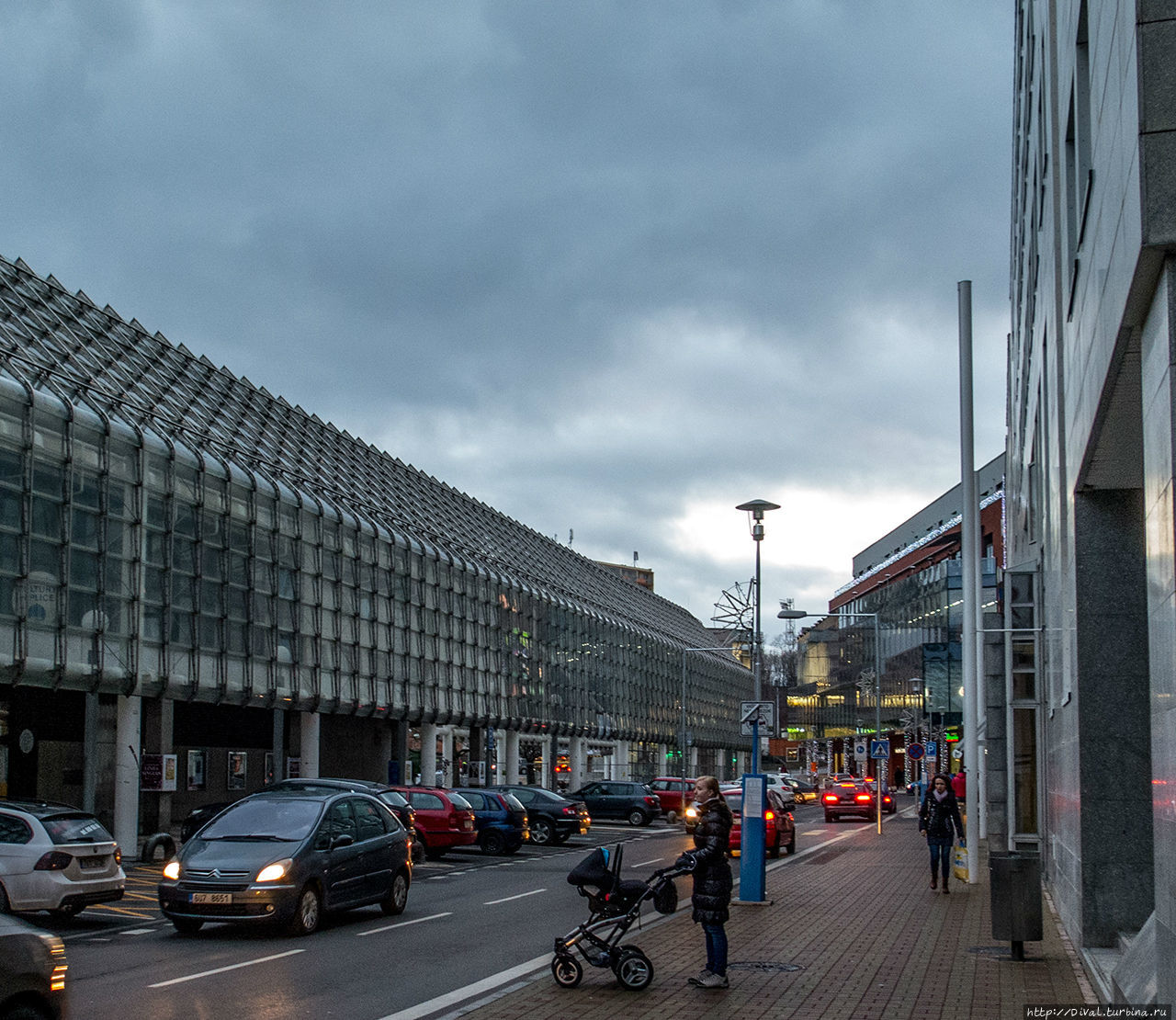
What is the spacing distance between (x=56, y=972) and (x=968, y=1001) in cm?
708

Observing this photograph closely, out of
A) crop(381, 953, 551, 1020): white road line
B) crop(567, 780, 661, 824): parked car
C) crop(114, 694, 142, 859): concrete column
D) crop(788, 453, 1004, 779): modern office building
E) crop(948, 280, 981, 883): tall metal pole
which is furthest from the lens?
crop(788, 453, 1004, 779): modern office building

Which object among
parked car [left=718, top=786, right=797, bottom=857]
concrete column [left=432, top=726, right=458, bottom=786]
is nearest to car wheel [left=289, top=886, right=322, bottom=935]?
parked car [left=718, top=786, right=797, bottom=857]

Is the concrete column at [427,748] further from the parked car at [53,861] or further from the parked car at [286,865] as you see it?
the parked car at [53,861]

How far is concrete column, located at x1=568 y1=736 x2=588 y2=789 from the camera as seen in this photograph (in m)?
69.3

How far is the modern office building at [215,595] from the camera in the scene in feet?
101

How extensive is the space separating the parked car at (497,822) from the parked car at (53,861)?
15.2m

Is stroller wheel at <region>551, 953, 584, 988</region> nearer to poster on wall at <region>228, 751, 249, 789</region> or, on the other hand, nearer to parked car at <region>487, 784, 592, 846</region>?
parked car at <region>487, 784, 592, 846</region>

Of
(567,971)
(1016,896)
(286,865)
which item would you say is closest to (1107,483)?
(1016,896)

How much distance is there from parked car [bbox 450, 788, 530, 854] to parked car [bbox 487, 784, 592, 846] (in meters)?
3.01

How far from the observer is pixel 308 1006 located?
11195 millimetres

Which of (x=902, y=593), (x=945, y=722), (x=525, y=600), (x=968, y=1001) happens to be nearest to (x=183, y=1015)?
(x=968, y=1001)

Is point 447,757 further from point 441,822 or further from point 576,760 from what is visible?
point 441,822

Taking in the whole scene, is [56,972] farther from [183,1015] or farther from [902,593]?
[902,593]

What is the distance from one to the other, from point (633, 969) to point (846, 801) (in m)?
42.1
